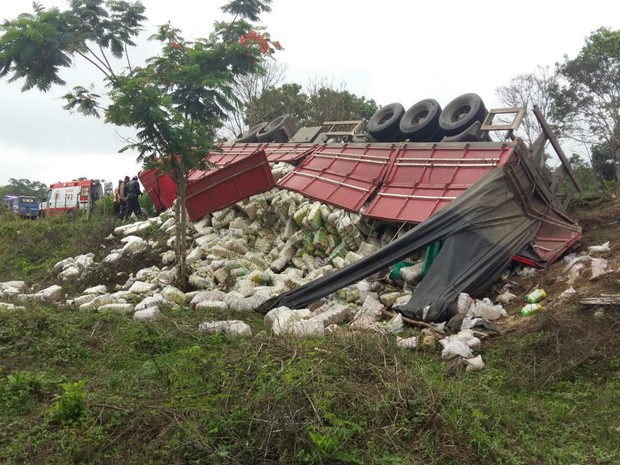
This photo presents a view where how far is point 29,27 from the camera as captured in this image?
7715mm

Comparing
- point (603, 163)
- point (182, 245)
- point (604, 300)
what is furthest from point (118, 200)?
point (603, 163)

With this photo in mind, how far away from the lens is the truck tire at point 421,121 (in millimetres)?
11000

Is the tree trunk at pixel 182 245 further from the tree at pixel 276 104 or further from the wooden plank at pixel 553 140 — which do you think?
the tree at pixel 276 104

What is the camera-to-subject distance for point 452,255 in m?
7.40

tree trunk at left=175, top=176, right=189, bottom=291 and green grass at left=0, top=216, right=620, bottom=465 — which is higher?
tree trunk at left=175, top=176, right=189, bottom=291

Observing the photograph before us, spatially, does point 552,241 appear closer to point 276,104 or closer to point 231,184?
point 231,184

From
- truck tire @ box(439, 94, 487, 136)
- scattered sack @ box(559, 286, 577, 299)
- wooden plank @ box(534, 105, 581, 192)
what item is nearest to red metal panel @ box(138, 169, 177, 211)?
truck tire @ box(439, 94, 487, 136)

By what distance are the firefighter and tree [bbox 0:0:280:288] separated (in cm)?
699

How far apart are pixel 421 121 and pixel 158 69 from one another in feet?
17.0

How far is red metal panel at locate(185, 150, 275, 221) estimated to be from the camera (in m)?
10.7

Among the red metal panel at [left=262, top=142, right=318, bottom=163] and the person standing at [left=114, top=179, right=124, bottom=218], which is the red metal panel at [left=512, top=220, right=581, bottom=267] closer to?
the red metal panel at [left=262, top=142, right=318, bottom=163]

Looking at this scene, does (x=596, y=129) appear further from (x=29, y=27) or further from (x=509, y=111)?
(x=29, y=27)

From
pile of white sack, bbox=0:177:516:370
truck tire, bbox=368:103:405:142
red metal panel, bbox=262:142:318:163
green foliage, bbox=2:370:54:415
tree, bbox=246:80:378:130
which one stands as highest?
tree, bbox=246:80:378:130

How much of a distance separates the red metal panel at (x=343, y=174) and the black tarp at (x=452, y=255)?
1.97 m
